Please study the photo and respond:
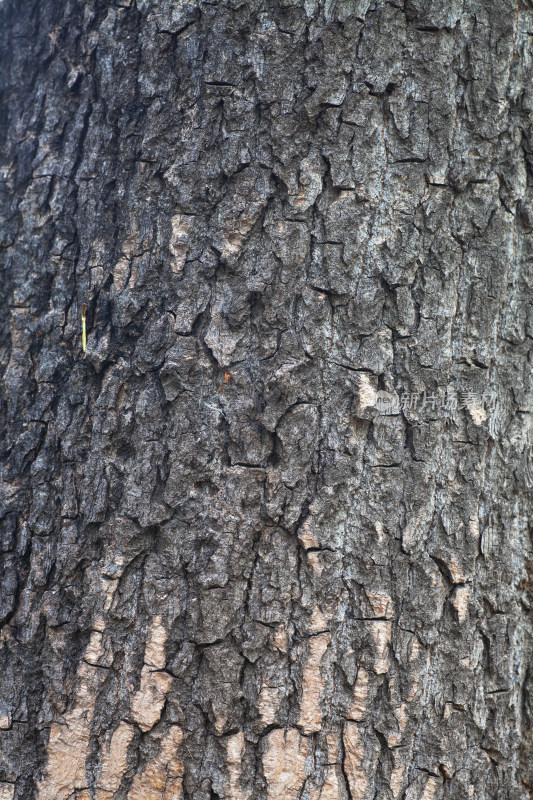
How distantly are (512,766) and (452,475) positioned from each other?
0.77 m

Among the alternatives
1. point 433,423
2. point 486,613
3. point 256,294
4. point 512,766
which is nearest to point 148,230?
point 256,294

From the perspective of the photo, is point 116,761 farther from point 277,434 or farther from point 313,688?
point 277,434

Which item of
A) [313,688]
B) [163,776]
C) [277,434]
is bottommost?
[163,776]

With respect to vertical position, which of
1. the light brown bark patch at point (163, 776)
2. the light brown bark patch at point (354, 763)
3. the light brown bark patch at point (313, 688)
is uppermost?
the light brown bark patch at point (313, 688)

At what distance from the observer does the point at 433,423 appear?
138 centimetres

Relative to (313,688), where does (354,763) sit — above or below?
below

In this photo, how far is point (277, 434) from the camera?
52.1 inches

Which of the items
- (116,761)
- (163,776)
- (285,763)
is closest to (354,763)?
(285,763)

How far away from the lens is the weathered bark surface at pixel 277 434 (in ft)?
4.28

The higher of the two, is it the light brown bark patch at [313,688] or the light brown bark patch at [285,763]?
the light brown bark patch at [313,688]

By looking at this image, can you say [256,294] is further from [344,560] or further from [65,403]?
[344,560]

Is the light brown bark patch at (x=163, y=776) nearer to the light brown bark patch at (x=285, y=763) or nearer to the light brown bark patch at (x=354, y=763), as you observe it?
the light brown bark patch at (x=285, y=763)

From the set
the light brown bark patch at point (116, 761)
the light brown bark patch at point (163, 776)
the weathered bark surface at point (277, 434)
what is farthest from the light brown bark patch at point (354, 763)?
the light brown bark patch at point (116, 761)

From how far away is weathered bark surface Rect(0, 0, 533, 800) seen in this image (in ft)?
4.28
